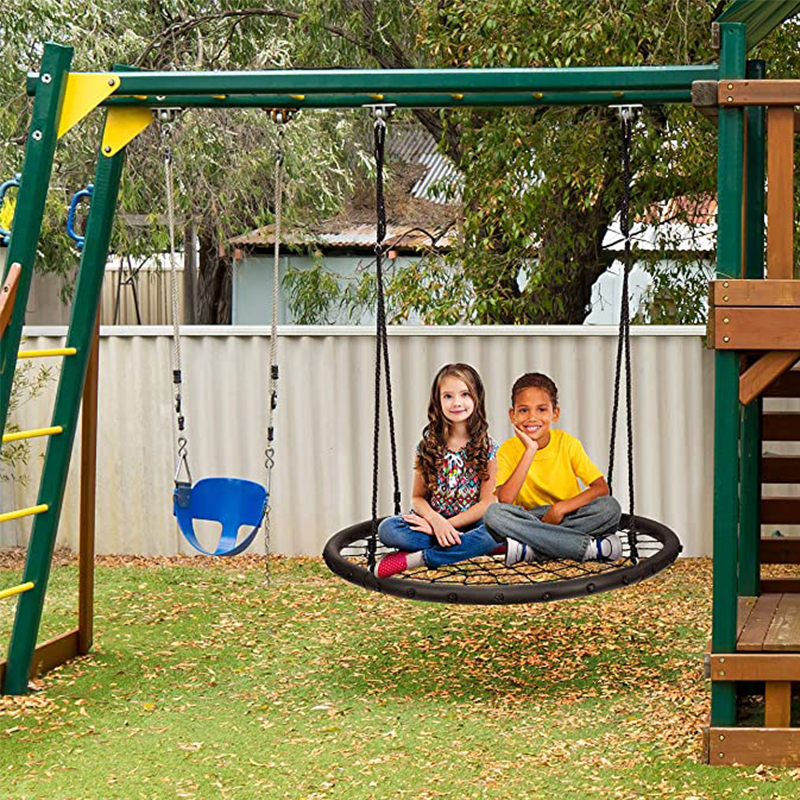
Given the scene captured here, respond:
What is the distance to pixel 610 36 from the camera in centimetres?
648

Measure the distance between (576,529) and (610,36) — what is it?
2.93 m

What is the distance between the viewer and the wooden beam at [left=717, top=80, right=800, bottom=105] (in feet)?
11.6

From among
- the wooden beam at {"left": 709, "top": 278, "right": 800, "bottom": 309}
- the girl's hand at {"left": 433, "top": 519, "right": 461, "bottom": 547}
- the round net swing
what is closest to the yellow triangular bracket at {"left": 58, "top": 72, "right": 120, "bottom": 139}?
the round net swing

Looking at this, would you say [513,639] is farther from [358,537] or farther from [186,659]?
[186,659]

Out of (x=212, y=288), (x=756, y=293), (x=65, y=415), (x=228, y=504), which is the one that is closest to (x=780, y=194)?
(x=756, y=293)

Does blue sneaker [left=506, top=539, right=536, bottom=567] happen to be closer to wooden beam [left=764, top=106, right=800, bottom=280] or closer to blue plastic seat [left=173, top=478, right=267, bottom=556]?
blue plastic seat [left=173, top=478, right=267, bottom=556]

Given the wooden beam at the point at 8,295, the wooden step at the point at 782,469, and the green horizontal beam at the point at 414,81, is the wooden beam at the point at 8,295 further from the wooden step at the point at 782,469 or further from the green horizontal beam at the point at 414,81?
the wooden step at the point at 782,469

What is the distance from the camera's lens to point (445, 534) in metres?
4.64

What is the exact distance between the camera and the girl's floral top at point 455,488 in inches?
192

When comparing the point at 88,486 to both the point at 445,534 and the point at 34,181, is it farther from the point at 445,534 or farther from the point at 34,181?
the point at 445,534

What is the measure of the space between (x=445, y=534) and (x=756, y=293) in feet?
5.06

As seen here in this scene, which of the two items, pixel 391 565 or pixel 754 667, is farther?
pixel 391 565

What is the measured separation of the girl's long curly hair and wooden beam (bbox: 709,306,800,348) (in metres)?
1.47

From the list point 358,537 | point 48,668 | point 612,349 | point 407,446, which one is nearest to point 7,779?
point 48,668
